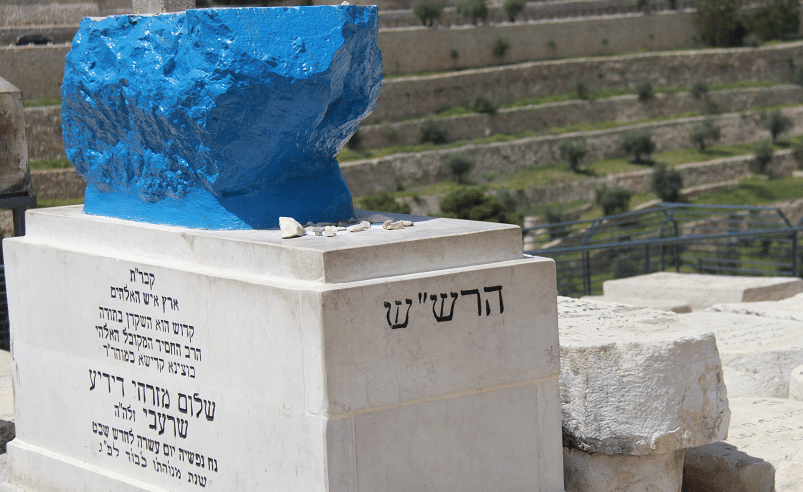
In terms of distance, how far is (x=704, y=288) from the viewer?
7895 millimetres

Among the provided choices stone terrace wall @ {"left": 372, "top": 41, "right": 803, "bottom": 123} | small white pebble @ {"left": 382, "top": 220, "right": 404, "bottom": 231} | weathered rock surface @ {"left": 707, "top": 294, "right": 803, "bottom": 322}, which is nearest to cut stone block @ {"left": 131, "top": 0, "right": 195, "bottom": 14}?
small white pebble @ {"left": 382, "top": 220, "right": 404, "bottom": 231}

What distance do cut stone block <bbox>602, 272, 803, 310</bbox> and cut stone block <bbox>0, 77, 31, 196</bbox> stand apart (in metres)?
4.99

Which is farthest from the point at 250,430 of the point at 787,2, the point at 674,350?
the point at 787,2

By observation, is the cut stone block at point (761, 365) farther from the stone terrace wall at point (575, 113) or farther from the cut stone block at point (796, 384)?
the stone terrace wall at point (575, 113)

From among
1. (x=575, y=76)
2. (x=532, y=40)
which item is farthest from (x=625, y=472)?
(x=532, y=40)

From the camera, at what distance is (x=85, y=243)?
4395 mm

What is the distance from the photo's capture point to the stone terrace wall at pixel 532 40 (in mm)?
40500

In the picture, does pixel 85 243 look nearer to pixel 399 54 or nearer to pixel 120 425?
pixel 120 425

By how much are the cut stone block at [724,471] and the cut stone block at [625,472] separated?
0.39 meters

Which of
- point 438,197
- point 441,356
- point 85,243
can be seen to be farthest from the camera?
point 438,197

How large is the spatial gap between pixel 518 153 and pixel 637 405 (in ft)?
107

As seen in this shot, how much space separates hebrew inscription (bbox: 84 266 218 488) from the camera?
149 inches

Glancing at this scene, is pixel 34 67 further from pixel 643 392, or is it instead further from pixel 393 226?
pixel 643 392

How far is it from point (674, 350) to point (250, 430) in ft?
5.59
